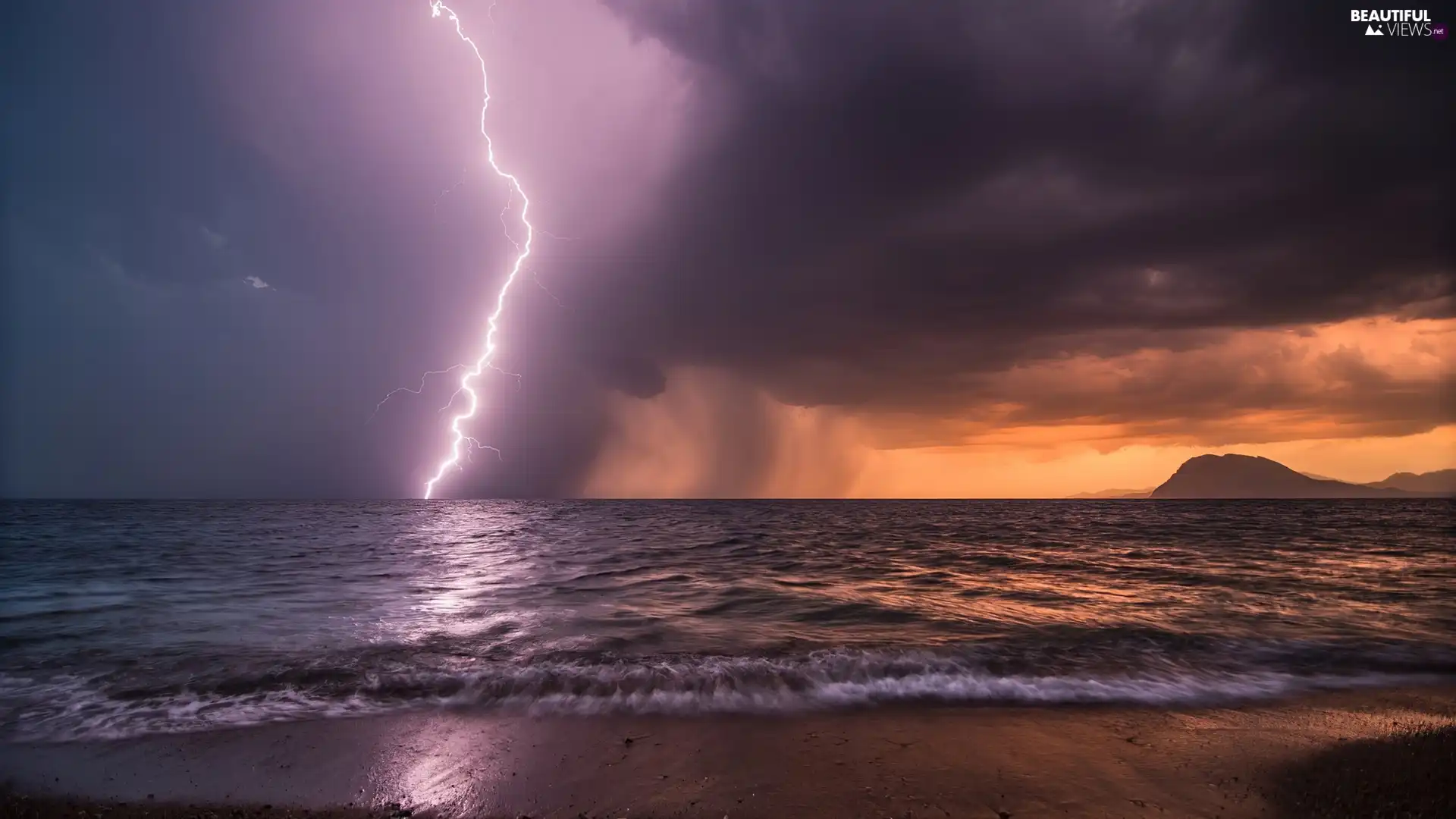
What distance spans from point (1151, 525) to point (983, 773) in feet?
167

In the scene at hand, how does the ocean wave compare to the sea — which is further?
the sea

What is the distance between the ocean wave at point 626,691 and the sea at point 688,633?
0.14 feet

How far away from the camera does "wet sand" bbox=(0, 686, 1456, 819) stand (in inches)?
196

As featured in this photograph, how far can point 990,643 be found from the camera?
1045 cm

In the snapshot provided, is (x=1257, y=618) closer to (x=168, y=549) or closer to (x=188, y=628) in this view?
(x=188, y=628)

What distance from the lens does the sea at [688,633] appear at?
7.92 m

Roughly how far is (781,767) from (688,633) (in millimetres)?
5901

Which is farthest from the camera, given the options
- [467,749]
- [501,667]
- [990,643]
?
[990,643]

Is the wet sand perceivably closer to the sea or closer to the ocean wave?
the ocean wave

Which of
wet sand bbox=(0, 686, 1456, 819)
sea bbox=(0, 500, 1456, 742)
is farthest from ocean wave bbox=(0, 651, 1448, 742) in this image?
wet sand bbox=(0, 686, 1456, 819)

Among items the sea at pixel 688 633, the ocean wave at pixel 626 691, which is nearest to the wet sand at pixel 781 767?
the ocean wave at pixel 626 691

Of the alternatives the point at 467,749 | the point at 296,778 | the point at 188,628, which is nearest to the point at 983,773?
the point at 467,749

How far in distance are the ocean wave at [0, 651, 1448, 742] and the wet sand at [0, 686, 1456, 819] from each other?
431mm

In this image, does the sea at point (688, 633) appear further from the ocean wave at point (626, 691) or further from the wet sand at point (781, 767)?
the wet sand at point (781, 767)
